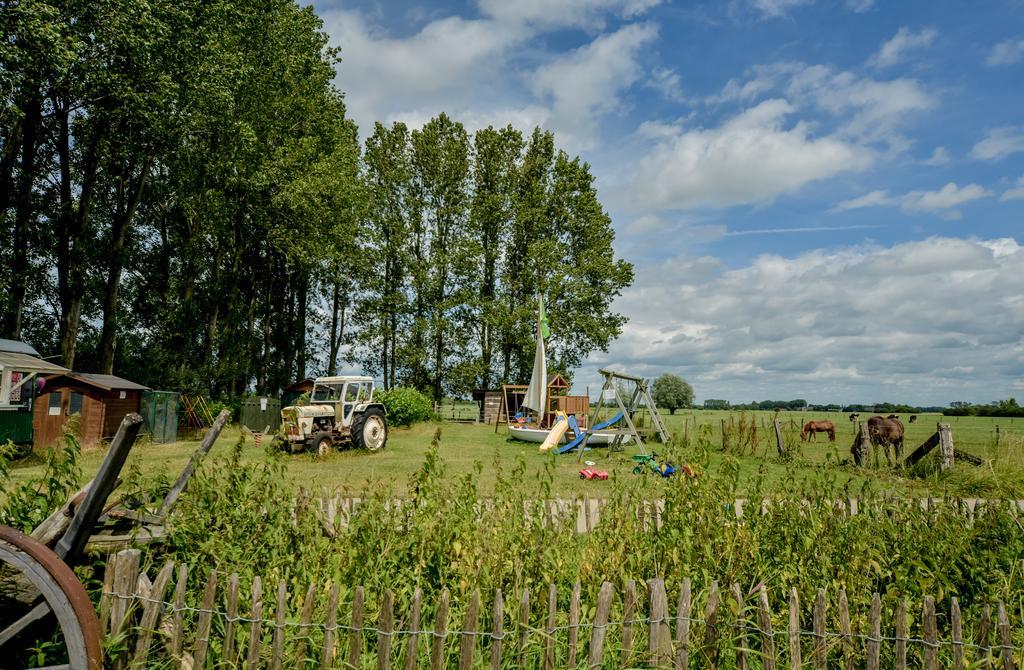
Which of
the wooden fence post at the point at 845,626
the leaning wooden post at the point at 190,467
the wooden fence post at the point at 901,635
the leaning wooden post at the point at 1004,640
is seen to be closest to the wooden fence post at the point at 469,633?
the leaning wooden post at the point at 190,467

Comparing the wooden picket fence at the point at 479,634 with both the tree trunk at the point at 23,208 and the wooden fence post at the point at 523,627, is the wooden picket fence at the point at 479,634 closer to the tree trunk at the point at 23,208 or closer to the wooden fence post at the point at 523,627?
the wooden fence post at the point at 523,627

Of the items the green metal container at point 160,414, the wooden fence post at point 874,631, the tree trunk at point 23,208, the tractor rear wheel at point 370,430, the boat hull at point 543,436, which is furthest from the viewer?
the green metal container at point 160,414

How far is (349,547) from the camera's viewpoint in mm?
4215

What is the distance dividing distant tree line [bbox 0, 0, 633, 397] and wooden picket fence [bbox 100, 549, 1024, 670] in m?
15.8

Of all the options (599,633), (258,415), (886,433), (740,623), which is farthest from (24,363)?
(886,433)

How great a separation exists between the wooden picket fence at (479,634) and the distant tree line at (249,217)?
52.0ft

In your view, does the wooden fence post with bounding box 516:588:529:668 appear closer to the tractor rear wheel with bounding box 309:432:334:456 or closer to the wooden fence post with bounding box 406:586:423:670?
the wooden fence post with bounding box 406:586:423:670

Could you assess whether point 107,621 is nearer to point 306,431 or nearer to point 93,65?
point 306,431

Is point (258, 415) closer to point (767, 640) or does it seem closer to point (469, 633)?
point (469, 633)

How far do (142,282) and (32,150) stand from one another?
12.2m

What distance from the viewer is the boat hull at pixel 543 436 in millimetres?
19641

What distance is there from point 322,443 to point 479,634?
1507cm

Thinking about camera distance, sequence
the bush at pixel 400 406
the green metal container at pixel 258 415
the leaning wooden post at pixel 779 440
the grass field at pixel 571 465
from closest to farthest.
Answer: the grass field at pixel 571 465
the leaning wooden post at pixel 779 440
the green metal container at pixel 258 415
the bush at pixel 400 406

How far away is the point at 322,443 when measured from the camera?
17.3m
